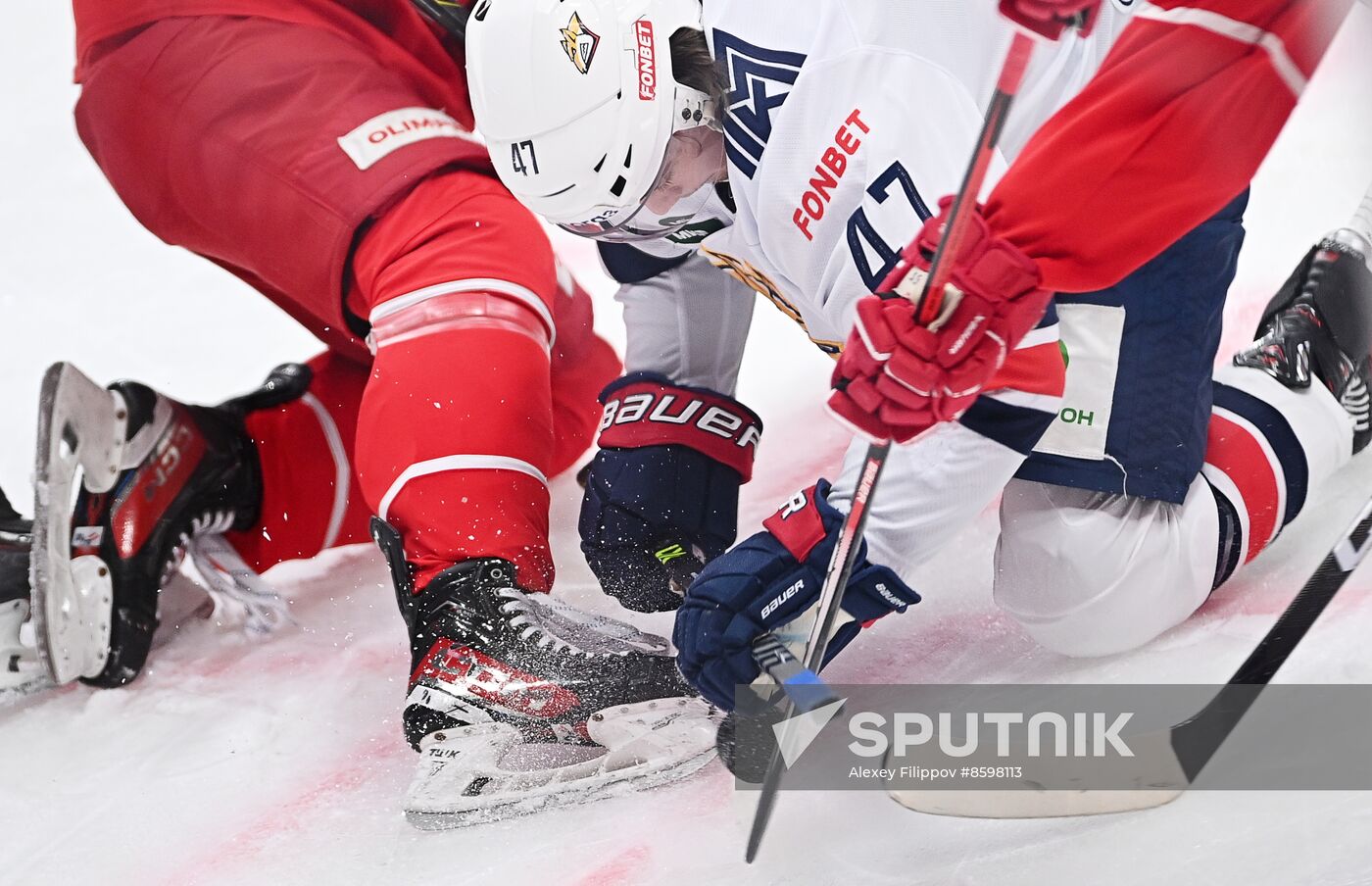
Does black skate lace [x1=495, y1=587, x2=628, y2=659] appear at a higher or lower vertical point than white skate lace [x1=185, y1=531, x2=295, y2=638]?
higher

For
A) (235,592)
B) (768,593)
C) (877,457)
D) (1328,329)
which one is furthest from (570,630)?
(1328,329)

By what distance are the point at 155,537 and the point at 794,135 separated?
124 cm

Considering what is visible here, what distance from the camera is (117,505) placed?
7.00ft

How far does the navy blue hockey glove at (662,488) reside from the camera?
210cm

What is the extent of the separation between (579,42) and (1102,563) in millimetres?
893

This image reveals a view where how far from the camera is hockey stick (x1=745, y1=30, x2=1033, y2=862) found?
3.92 feet

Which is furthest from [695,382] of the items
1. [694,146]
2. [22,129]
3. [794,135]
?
[22,129]

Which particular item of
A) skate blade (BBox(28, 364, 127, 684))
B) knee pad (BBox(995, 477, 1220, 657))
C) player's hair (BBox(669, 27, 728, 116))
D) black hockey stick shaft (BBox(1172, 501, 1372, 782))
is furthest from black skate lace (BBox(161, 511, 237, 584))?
black hockey stick shaft (BBox(1172, 501, 1372, 782))

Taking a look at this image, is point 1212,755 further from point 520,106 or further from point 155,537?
point 155,537

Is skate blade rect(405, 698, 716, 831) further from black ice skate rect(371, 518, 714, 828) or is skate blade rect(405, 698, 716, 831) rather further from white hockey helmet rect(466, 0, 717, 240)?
white hockey helmet rect(466, 0, 717, 240)

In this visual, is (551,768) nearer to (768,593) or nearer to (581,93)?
(768,593)

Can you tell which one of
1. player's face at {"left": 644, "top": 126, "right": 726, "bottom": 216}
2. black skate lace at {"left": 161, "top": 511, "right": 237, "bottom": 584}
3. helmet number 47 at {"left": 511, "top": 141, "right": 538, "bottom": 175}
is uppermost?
player's face at {"left": 644, "top": 126, "right": 726, "bottom": 216}

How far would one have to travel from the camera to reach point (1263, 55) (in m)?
1.27

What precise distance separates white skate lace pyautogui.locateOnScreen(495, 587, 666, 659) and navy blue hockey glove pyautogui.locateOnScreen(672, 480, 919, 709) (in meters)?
0.20
